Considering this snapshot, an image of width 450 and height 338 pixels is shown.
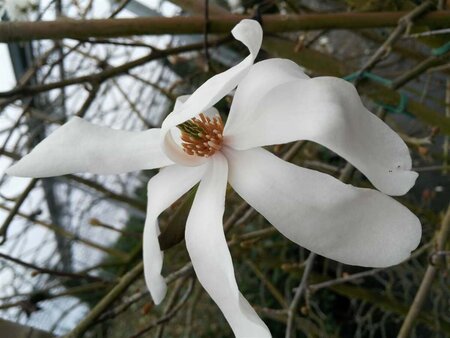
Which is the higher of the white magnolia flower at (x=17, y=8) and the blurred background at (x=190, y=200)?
the white magnolia flower at (x=17, y=8)

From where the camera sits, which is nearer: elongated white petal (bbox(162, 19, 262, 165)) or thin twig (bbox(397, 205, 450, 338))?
elongated white petal (bbox(162, 19, 262, 165))

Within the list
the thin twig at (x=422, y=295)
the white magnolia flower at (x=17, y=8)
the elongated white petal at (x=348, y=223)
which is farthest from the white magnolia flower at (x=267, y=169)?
the white magnolia flower at (x=17, y=8)

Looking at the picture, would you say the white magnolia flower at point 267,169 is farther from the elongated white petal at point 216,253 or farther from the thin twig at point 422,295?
the thin twig at point 422,295

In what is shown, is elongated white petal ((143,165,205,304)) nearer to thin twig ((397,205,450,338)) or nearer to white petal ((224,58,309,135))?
white petal ((224,58,309,135))

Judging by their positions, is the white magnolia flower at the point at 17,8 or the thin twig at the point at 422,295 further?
the white magnolia flower at the point at 17,8

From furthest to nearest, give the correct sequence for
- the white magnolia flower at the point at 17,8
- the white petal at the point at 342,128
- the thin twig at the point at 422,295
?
the white magnolia flower at the point at 17,8
the thin twig at the point at 422,295
the white petal at the point at 342,128

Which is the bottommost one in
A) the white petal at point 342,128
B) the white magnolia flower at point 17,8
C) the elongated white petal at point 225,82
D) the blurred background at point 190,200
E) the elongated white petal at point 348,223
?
the blurred background at point 190,200

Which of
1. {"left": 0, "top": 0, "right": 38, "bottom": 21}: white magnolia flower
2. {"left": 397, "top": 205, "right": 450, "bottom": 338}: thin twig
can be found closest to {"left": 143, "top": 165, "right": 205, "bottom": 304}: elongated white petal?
{"left": 397, "top": 205, "right": 450, "bottom": 338}: thin twig

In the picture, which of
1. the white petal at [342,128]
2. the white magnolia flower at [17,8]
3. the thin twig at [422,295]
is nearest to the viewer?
the white petal at [342,128]
